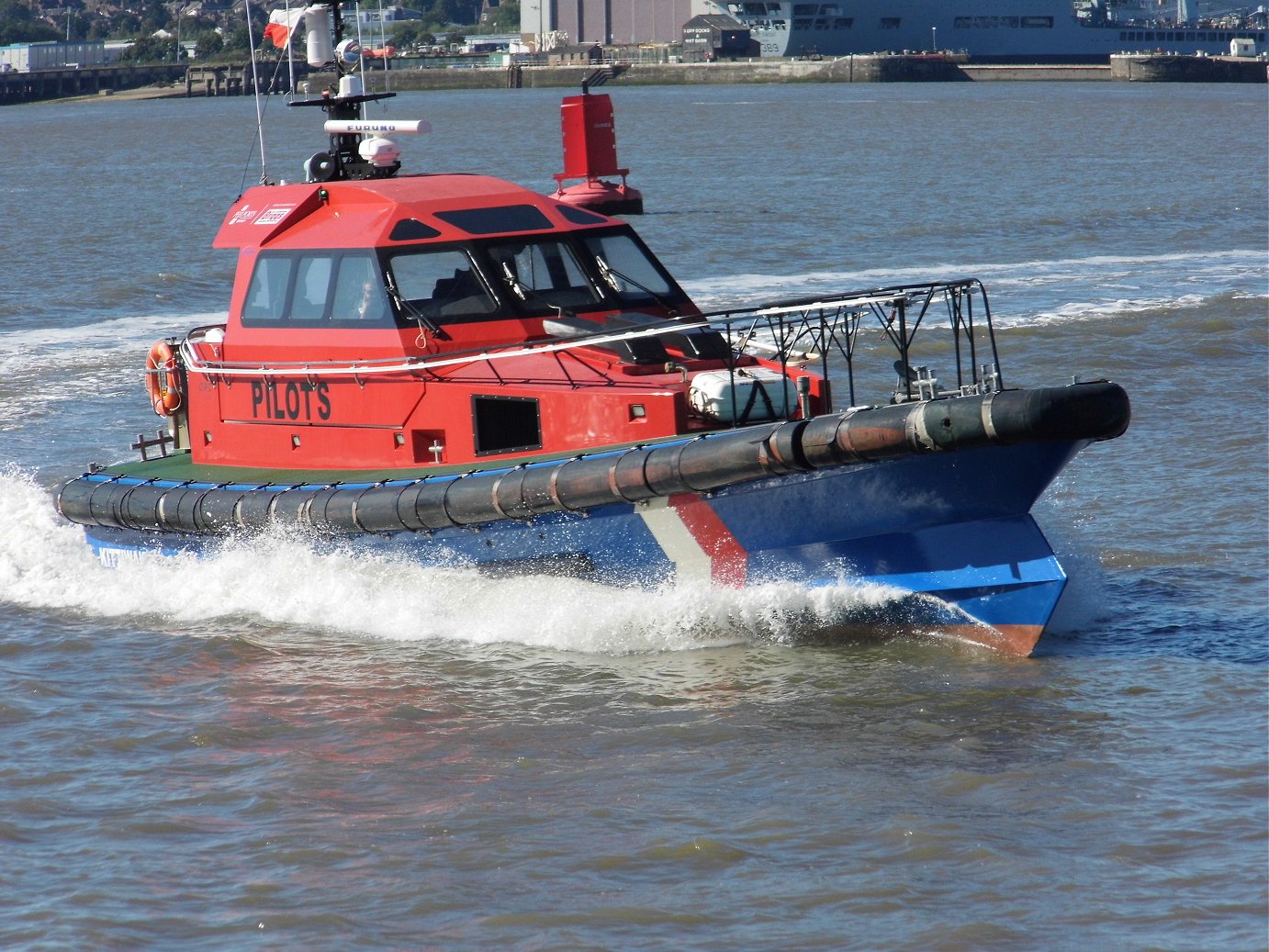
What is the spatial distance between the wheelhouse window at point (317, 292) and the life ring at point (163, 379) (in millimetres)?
1082

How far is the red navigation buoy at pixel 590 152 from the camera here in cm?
2620

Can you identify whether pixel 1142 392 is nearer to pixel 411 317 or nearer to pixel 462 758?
pixel 411 317

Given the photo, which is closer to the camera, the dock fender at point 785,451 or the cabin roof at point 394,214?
the dock fender at point 785,451

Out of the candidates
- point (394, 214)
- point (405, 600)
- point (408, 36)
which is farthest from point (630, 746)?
point (408, 36)

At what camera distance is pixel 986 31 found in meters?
95.6

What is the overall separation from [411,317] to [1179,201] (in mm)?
24620

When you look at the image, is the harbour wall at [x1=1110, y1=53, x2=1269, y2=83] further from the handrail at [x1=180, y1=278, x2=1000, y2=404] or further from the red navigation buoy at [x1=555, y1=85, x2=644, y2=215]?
the handrail at [x1=180, y1=278, x2=1000, y2=404]

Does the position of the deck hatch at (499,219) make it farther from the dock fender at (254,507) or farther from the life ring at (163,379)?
the life ring at (163,379)

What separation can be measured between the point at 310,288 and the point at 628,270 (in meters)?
1.89

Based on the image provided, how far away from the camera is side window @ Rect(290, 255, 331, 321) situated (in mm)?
9367

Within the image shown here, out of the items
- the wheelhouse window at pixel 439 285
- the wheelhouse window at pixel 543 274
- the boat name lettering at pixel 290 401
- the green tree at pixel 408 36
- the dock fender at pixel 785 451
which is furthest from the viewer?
the green tree at pixel 408 36

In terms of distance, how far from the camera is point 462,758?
7.14m

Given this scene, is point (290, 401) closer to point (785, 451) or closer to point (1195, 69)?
point (785, 451)

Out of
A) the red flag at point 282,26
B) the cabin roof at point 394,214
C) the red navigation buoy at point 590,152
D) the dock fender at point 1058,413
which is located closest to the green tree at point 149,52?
the red navigation buoy at point 590,152
